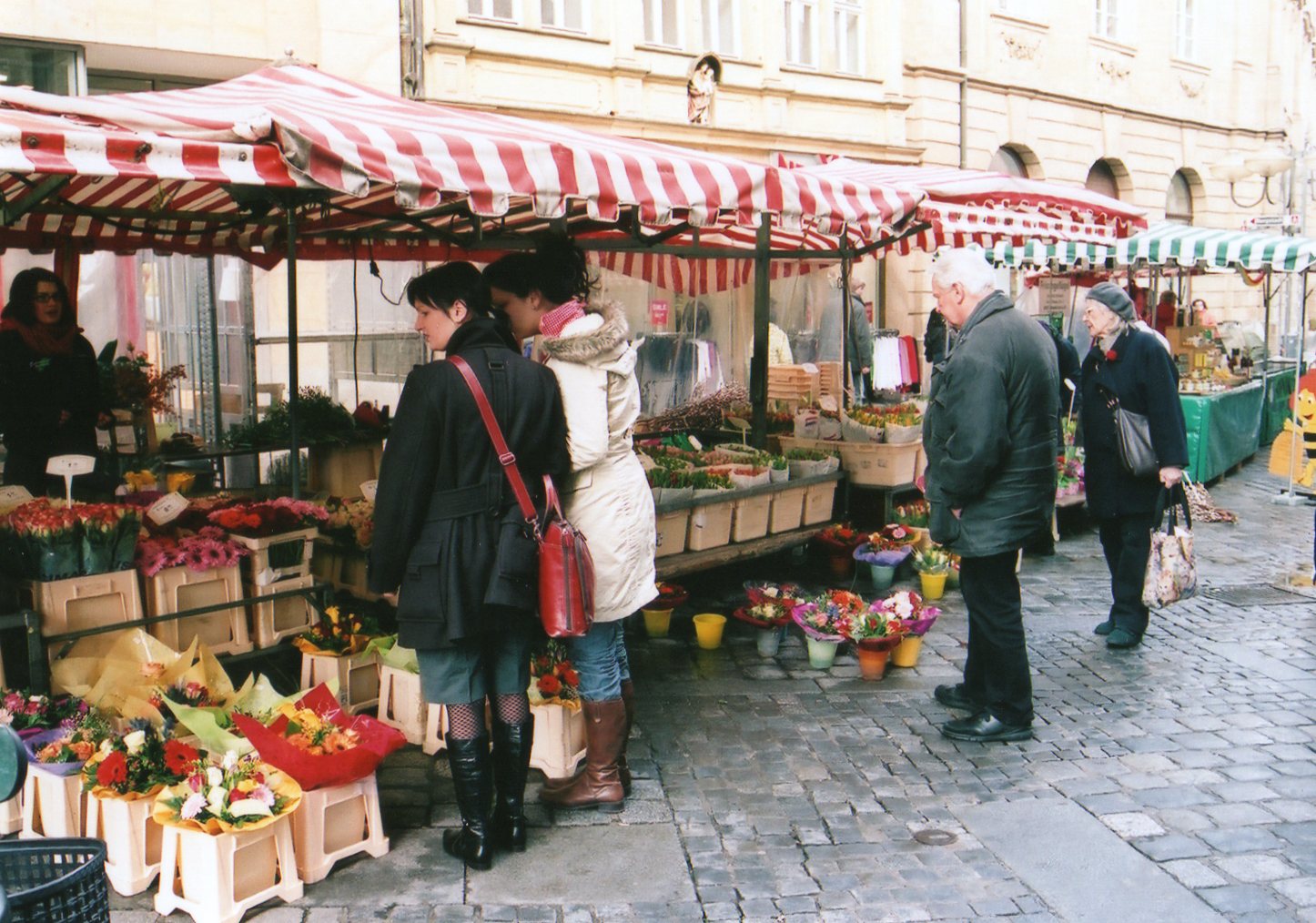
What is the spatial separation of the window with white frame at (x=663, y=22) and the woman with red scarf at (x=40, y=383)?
8.33 m

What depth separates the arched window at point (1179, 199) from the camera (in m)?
21.7

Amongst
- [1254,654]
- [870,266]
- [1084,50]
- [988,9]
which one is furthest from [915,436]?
[1084,50]

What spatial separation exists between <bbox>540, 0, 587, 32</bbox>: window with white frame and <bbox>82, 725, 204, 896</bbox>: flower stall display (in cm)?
993

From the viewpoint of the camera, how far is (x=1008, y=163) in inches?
711

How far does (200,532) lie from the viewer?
15.7 feet

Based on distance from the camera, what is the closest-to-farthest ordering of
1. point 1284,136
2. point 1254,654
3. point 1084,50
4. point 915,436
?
point 1254,654 → point 915,436 → point 1084,50 → point 1284,136

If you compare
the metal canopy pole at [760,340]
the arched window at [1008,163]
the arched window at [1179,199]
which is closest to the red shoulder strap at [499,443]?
the metal canopy pole at [760,340]

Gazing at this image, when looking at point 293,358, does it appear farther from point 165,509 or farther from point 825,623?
point 825,623

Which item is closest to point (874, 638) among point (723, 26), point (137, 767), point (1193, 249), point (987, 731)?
point (987, 731)

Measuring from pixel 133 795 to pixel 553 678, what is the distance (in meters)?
1.52

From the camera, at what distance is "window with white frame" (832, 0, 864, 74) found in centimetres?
1508

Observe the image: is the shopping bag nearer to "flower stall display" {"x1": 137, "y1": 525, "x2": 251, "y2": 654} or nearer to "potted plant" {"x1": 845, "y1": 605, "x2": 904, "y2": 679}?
"potted plant" {"x1": 845, "y1": 605, "x2": 904, "y2": 679}

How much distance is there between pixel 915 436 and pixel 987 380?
3.44 metres

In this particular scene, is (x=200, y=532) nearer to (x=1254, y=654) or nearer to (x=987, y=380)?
(x=987, y=380)
